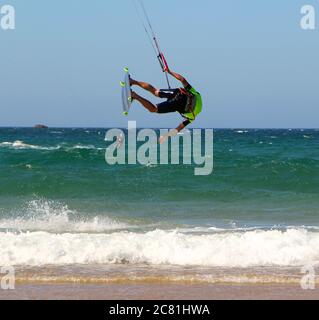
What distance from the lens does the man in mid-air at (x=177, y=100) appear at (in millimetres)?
10047

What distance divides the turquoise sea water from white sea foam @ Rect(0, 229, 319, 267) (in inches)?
0.7

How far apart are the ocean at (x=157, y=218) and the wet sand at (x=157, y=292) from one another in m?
0.42

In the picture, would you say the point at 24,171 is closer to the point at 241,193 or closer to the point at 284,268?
the point at 241,193

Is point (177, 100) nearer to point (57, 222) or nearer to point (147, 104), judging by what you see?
point (147, 104)

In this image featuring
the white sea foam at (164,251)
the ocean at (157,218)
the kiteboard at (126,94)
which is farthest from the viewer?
the white sea foam at (164,251)

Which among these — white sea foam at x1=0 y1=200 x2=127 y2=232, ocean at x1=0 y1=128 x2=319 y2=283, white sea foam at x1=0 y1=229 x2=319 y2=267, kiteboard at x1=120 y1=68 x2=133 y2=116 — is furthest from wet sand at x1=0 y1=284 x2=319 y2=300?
white sea foam at x1=0 y1=200 x2=127 y2=232

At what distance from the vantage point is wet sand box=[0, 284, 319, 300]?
941 cm

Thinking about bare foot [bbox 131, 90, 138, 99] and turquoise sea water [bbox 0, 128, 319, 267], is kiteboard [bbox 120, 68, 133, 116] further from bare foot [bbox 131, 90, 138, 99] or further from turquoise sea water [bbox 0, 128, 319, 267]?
turquoise sea water [bbox 0, 128, 319, 267]

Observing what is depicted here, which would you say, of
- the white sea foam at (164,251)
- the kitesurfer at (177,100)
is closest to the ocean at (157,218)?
the white sea foam at (164,251)

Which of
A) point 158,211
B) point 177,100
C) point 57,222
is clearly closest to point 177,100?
point 177,100

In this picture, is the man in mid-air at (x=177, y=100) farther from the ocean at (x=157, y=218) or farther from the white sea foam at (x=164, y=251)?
the white sea foam at (x=164, y=251)

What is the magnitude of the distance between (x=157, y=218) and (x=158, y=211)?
1238 millimetres

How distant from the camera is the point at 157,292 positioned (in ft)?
31.7

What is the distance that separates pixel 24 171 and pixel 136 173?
440 cm
